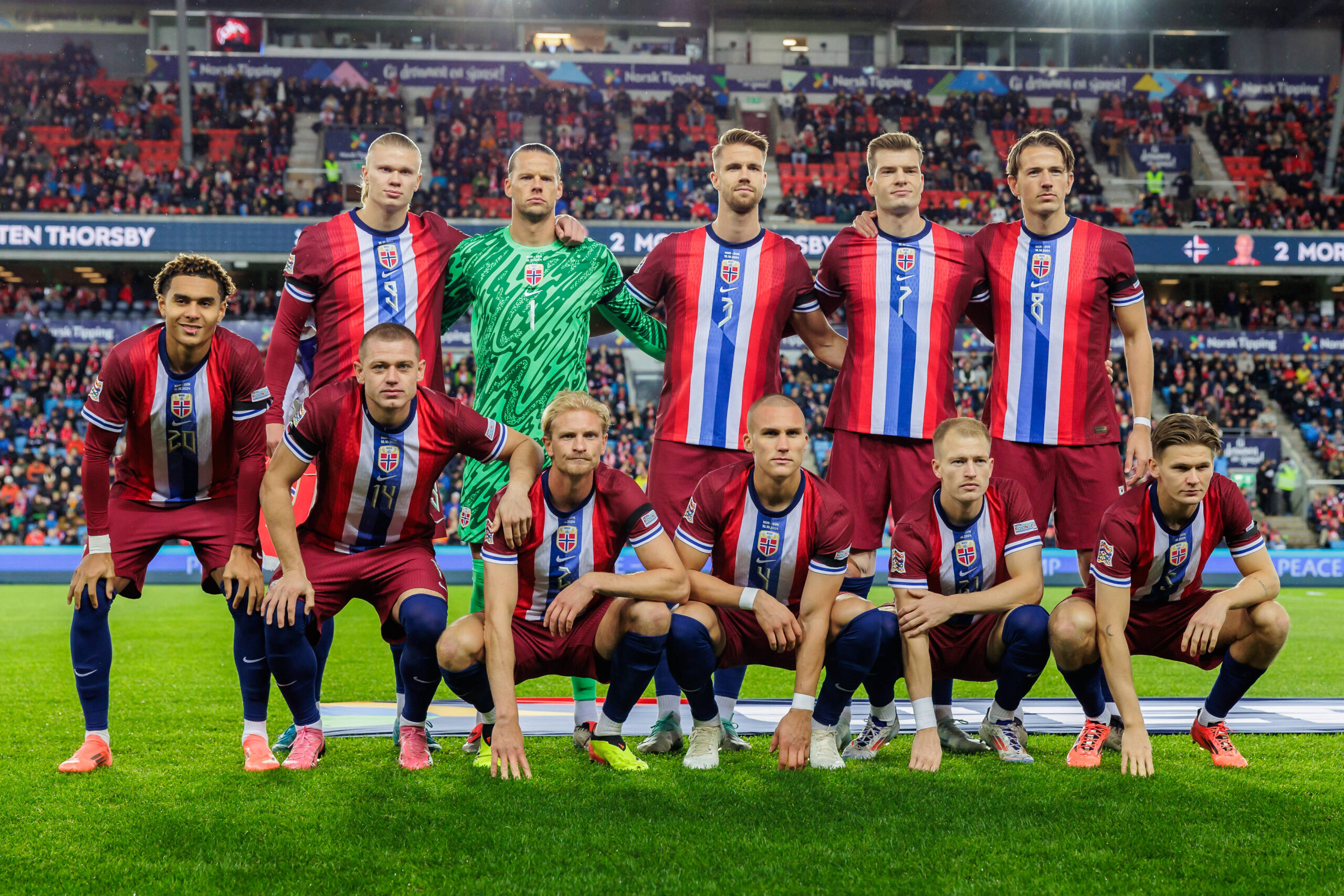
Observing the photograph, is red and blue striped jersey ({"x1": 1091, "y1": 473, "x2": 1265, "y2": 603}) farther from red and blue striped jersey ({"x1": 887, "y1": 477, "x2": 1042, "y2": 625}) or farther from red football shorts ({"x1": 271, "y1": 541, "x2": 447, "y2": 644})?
red football shorts ({"x1": 271, "y1": 541, "x2": 447, "y2": 644})

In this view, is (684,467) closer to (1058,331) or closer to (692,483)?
(692,483)

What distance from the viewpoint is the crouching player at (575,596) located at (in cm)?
387

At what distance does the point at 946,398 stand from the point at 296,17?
105ft

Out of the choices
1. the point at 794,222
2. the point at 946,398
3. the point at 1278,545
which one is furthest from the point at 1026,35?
the point at 946,398

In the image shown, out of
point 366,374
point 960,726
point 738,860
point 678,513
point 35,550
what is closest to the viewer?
point 738,860

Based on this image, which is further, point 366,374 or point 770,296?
point 770,296

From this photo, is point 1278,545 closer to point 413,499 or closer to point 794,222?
point 794,222

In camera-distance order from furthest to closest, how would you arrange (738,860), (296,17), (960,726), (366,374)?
(296,17), (960,726), (366,374), (738,860)

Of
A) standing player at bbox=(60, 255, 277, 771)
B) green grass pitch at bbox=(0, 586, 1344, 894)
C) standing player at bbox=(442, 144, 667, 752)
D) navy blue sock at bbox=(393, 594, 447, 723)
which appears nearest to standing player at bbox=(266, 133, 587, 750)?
standing player at bbox=(442, 144, 667, 752)

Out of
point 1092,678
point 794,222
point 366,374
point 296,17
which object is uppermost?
point 296,17

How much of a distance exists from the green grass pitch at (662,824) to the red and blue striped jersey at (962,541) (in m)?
0.69

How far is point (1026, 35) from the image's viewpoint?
33031mm

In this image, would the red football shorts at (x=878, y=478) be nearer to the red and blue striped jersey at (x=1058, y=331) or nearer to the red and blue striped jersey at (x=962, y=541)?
the red and blue striped jersey at (x=962, y=541)

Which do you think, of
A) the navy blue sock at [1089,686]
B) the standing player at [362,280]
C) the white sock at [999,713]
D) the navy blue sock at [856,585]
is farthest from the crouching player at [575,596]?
the navy blue sock at [1089,686]
